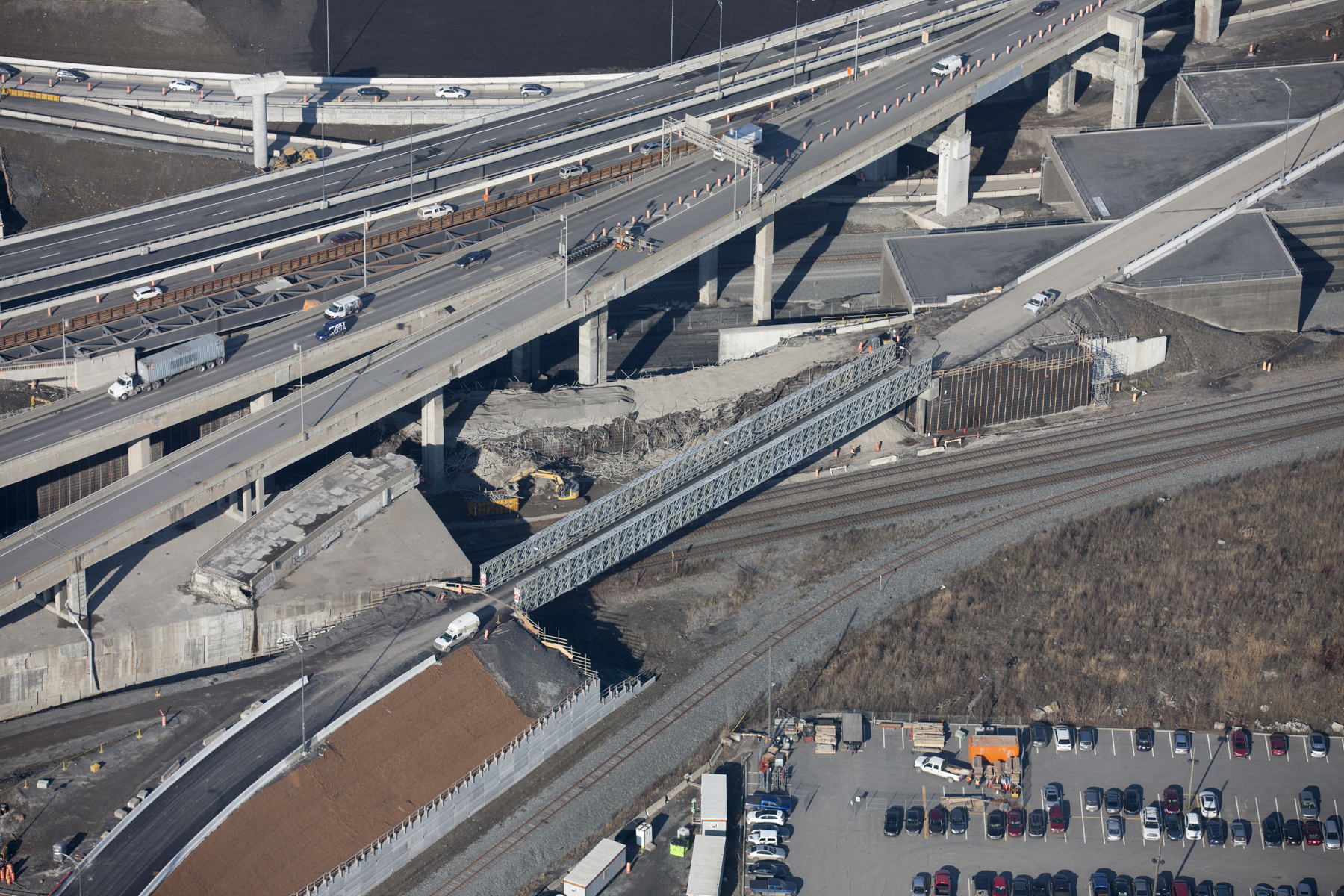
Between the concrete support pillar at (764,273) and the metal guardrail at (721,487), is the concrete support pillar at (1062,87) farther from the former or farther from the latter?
the metal guardrail at (721,487)

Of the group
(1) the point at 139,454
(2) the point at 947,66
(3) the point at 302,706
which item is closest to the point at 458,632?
(3) the point at 302,706

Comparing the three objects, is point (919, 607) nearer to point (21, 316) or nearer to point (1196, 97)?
point (21, 316)

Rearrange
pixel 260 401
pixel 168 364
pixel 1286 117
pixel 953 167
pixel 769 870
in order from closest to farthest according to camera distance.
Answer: pixel 769 870 → pixel 168 364 → pixel 260 401 → pixel 953 167 → pixel 1286 117

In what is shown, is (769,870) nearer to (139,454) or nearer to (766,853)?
(766,853)

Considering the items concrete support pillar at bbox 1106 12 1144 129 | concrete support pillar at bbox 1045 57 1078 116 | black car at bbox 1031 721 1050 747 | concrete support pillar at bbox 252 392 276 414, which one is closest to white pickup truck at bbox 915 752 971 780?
black car at bbox 1031 721 1050 747

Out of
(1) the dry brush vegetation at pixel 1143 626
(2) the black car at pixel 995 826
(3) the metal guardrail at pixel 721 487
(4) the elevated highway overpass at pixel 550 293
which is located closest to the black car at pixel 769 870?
(2) the black car at pixel 995 826
